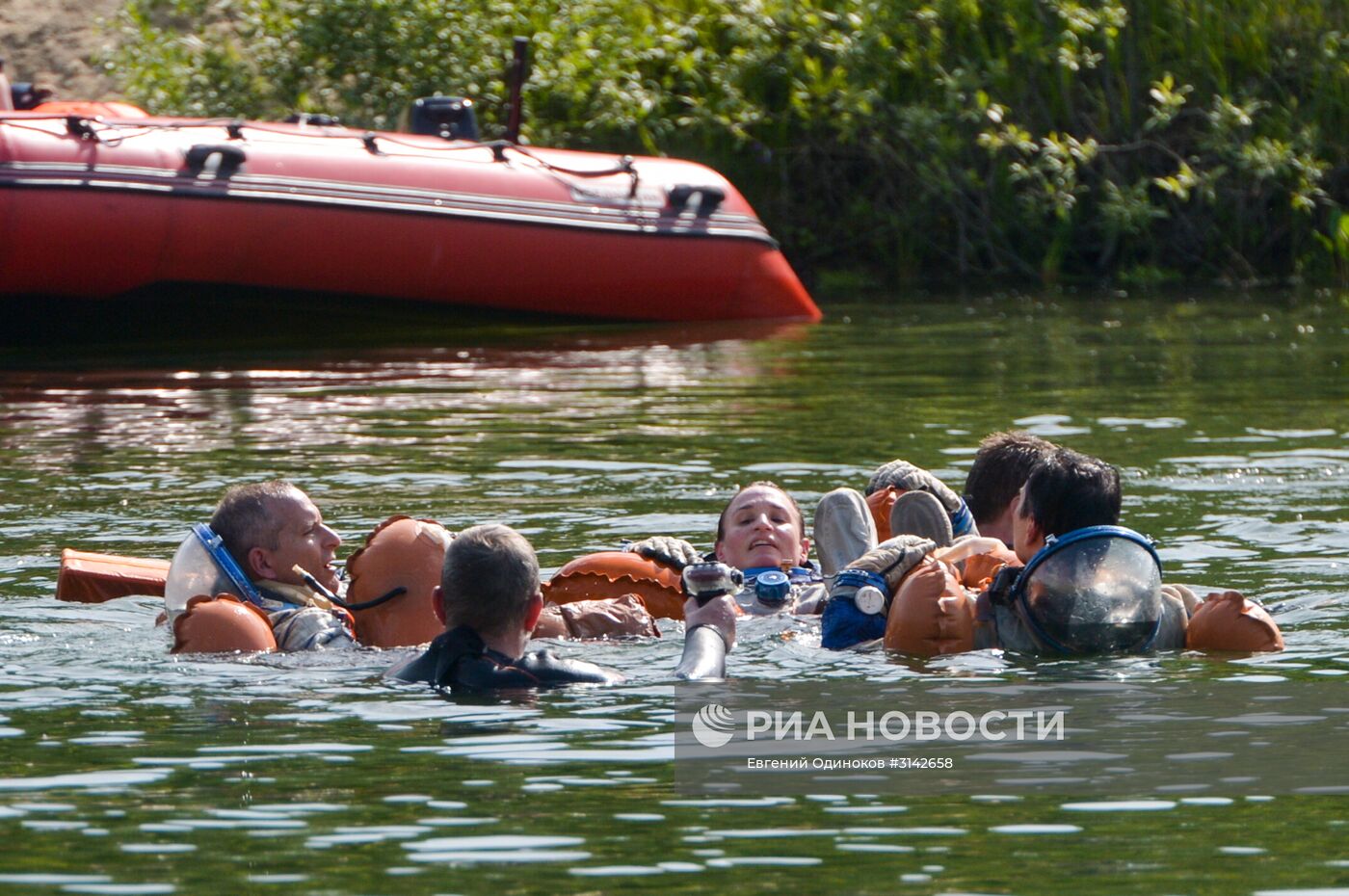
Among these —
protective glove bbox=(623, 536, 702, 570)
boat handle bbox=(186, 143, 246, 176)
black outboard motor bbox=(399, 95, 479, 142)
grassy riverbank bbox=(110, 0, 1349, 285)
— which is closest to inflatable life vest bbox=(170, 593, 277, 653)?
protective glove bbox=(623, 536, 702, 570)

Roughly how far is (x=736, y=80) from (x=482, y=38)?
2.23m

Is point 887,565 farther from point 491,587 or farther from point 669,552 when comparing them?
point 491,587

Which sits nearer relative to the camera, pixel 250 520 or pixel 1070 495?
pixel 1070 495

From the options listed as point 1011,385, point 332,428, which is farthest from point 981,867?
point 1011,385

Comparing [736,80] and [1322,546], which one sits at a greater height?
[736,80]

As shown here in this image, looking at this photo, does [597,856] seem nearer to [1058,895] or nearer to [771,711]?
[1058,895]

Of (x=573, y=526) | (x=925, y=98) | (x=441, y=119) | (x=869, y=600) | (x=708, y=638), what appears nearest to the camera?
(x=708, y=638)

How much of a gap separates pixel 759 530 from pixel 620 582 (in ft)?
1.57

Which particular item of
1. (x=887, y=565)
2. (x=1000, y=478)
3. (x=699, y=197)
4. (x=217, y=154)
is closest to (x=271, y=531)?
(x=887, y=565)

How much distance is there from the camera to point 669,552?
269 inches

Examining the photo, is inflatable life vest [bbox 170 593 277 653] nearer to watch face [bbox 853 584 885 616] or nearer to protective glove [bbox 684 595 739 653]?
protective glove [bbox 684 595 739 653]

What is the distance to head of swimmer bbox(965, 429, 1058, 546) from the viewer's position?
6836 millimetres

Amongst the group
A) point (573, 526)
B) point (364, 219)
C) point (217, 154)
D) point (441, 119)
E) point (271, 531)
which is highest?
point (441, 119)

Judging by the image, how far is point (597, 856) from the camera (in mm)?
4137
